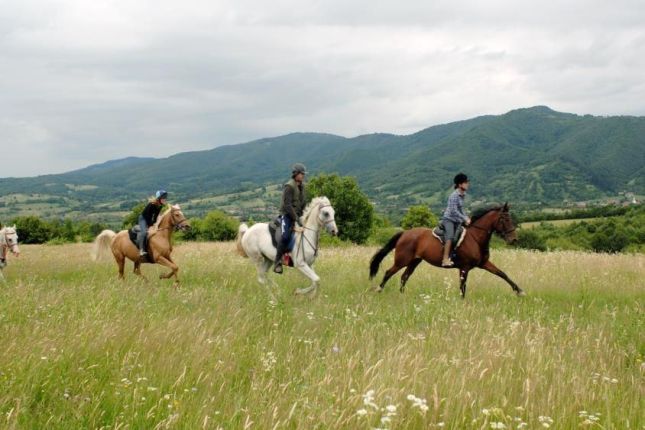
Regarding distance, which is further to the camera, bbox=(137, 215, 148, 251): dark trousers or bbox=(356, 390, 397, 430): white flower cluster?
bbox=(137, 215, 148, 251): dark trousers

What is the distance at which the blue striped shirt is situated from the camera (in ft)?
38.8

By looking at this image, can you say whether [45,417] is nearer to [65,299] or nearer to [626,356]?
[65,299]

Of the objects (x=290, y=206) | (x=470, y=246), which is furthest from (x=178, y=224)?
(x=470, y=246)

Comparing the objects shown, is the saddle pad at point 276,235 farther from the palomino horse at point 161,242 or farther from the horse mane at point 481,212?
the horse mane at point 481,212

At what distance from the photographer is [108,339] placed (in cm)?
489

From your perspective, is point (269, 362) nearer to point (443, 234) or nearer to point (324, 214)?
point (324, 214)

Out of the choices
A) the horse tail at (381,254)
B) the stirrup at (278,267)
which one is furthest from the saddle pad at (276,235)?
the horse tail at (381,254)

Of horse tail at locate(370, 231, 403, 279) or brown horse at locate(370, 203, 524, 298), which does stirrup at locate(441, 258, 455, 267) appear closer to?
brown horse at locate(370, 203, 524, 298)

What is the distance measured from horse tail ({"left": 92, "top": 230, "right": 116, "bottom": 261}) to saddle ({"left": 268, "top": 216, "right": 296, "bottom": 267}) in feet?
19.7

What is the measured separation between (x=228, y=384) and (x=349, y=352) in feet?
4.65

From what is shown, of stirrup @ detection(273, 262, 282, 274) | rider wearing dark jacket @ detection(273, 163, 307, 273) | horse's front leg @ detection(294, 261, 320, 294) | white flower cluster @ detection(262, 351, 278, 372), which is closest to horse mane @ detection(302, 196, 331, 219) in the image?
rider wearing dark jacket @ detection(273, 163, 307, 273)

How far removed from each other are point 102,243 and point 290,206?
7.31 metres

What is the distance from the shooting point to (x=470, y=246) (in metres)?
11.8

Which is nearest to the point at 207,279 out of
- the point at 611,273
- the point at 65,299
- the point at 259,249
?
the point at 259,249
